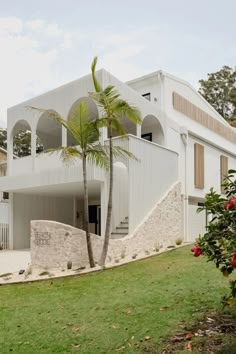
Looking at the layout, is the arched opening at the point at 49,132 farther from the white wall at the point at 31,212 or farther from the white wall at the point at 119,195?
the white wall at the point at 119,195

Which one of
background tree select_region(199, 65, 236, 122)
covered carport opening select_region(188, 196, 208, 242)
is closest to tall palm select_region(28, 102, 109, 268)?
covered carport opening select_region(188, 196, 208, 242)

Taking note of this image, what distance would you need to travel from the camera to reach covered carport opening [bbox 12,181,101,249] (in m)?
18.0

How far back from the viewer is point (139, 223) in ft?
45.3

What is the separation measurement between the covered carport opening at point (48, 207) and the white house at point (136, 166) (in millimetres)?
49

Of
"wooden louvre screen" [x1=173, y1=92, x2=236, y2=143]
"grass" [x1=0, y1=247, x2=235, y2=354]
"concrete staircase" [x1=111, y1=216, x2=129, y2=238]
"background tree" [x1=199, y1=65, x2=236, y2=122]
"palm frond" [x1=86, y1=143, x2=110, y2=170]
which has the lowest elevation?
"grass" [x1=0, y1=247, x2=235, y2=354]

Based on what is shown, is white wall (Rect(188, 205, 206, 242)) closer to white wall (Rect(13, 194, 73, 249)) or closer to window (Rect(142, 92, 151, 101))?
window (Rect(142, 92, 151, 101))

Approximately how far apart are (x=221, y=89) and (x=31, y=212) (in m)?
34.4

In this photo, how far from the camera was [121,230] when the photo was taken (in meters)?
13.9

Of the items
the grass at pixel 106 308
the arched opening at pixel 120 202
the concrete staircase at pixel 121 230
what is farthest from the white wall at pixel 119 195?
the grass at pixel 106 308

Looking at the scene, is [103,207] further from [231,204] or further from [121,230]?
[231,204]

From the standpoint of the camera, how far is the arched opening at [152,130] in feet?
58.6

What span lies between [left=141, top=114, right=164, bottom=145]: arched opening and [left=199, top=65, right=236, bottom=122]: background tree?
29997mm

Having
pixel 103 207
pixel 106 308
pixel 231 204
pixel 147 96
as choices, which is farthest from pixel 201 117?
pixel 231 204

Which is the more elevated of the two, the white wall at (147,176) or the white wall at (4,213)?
the white wall at (147,176)
